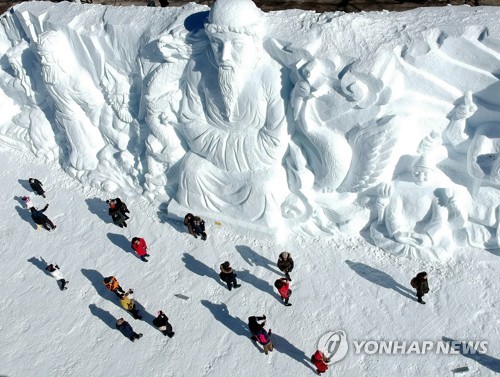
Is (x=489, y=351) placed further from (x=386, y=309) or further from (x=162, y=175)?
(x=162, y=175)

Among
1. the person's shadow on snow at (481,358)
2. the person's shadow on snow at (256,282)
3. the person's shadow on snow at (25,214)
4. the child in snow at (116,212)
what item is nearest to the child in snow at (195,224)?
the person's shadow on snow at (256,282)

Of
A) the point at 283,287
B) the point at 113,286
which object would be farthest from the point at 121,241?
the point at 283,287

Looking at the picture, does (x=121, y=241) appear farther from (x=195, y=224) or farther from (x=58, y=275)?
(x=195, y=224)

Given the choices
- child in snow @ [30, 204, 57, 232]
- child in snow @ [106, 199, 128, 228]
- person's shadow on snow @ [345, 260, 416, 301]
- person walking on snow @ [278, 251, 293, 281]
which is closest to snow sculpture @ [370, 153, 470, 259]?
person's shadow on snow @ [345, 260, 416, 301]

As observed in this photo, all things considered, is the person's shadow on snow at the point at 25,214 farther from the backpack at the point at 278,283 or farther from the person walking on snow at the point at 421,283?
the person walking on snow at the point at 421,283

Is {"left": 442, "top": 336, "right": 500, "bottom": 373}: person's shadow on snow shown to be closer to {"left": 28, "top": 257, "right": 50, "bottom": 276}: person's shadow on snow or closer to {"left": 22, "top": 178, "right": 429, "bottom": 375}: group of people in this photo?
{"left": 22, "top": 178, "right": 429, "bottom": 375}: group of people

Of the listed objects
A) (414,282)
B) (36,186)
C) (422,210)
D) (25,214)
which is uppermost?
(422,210)
